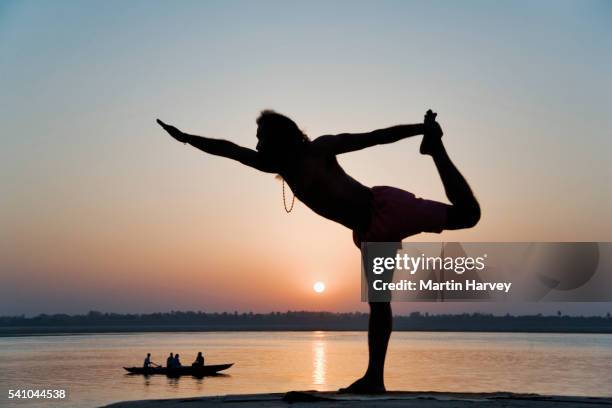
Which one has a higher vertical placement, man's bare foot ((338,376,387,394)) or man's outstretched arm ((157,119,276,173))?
man's outstretched arm ((157,119,276,173))

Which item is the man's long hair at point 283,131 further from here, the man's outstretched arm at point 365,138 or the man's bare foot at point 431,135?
the man's bare foot at point 431,135

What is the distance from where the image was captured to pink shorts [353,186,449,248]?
246 inches

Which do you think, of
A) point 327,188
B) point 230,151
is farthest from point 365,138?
point 230,151

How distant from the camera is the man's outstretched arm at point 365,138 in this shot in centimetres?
603

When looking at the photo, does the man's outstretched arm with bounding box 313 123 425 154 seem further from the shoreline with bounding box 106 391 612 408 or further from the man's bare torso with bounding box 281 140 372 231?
the shoreline with bounding box 106 391 612 408

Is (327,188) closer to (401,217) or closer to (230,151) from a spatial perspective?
(401,217)

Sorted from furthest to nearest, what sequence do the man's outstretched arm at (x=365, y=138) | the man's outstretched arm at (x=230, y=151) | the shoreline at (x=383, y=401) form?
the man's outstretched arm at (x=230, y=151)
the man's outstretched arm at (x=365, y=138)
the shoreline at (x=383, y=401)

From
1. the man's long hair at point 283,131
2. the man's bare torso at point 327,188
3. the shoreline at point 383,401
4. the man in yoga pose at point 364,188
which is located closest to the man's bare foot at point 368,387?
the man in yoga pose at point 364,188

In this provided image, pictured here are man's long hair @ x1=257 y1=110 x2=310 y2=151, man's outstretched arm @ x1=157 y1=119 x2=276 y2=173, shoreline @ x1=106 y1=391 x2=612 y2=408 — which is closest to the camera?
shoreline @ x1=106 y1=391 x2=612 y2=408

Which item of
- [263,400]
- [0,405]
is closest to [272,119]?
[263,400]

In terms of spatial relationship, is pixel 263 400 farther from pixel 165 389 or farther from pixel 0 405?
pixel 165 389

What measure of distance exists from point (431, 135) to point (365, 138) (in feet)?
1.80

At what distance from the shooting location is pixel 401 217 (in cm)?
625

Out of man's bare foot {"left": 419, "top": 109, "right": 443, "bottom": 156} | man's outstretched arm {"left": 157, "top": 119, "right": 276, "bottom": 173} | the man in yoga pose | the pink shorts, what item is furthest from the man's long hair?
man's bare foot {"left": 419, "top": 109, "right": 443, "bottom": 156}
